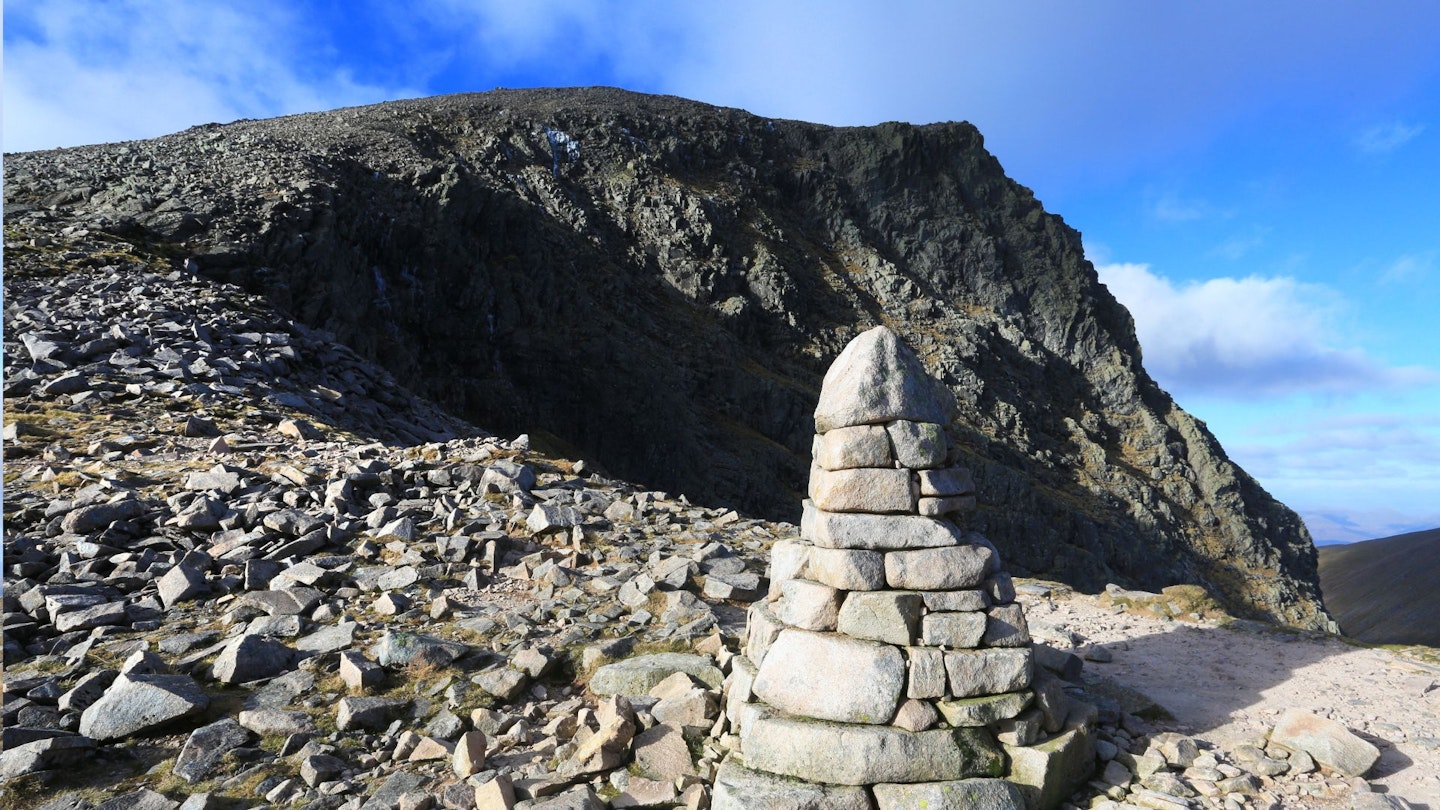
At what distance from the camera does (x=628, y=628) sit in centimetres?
919

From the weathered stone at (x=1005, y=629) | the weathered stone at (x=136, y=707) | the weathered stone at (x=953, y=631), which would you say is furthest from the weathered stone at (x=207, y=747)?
the weathered stone at (x=1005, y=629)

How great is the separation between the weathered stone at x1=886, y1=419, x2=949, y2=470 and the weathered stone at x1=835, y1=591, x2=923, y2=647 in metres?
1.24

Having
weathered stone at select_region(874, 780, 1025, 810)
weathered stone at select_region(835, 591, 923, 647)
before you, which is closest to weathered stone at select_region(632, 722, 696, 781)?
weathered stone at select_region(874, 780, 1025, 810)

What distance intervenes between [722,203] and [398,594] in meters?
55.1

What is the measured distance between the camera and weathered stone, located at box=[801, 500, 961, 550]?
6.84 metres

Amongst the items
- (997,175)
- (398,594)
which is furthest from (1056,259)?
(398,594)

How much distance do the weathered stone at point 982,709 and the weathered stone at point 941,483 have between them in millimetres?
1830

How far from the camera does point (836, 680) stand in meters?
6.34

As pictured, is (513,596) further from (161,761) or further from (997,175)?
Answer: (997,175)

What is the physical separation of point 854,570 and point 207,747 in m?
5.92

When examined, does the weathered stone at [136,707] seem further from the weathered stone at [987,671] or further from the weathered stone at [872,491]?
the weathered stone at [987,671]

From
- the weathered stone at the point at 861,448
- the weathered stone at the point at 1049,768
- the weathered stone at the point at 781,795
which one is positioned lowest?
the weathered stone at the point at 781,795

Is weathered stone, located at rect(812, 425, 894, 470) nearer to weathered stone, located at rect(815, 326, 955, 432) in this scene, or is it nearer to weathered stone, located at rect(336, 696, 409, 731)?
weathered stone, located at rect(815, 326, 955, 432)

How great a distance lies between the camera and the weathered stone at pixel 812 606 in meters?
6.75
